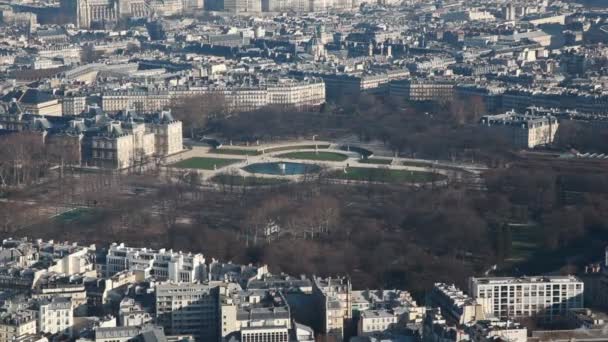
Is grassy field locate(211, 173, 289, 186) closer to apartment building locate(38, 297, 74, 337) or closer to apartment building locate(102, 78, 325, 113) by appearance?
apartment building locate(102, 78, 325, 113)

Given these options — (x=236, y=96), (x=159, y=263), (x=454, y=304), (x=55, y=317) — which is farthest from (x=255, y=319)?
(x=236, y=96)

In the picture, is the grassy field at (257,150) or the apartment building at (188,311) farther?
the grassy field at (257,150)

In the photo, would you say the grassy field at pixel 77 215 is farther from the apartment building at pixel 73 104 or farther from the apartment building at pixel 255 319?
the apartment building at pixel 73 104

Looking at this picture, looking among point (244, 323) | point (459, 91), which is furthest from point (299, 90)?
point (244, 323)

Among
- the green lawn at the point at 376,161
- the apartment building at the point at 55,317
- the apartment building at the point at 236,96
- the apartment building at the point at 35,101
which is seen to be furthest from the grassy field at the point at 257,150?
the apartment building at the point at 55,317

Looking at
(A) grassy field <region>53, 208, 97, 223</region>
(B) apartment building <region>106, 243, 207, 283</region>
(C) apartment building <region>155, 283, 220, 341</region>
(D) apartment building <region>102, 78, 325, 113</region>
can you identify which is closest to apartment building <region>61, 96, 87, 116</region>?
(D) apartment building <region>102, 78, 325, 113</region>

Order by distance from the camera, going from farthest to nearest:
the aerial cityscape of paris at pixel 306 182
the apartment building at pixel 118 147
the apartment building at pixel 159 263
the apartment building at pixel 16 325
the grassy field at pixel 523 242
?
1. the apartment building at pixel 118 147
2. the grassy field at pixel 523 242
3. the apartment building at pixel 159 263
4. the aerial cityscape of paris at pixel 306 182
5. the apartment building at pixel 16 325
